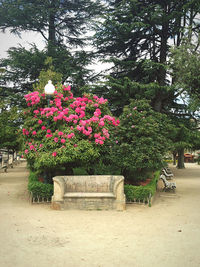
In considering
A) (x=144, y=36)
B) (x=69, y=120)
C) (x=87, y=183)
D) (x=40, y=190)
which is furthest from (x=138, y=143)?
(x=144, y=36)

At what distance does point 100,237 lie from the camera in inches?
226

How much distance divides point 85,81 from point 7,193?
10980mm

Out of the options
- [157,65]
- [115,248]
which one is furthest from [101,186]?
[157,65]

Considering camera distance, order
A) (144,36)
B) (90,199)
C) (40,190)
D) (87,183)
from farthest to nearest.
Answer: (144,36) → (40,190) → (87,183) → (90,199)

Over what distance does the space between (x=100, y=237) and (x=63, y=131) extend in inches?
184

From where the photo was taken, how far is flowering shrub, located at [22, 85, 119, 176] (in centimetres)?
937

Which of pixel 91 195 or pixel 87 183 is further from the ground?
pixel 87 183

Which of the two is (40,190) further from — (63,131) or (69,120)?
(69,120)

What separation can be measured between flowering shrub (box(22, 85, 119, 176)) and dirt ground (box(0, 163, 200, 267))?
1757 millimetres

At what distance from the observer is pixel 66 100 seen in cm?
1079

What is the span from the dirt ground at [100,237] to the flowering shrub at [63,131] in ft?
5.76

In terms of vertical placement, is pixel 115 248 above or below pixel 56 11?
below

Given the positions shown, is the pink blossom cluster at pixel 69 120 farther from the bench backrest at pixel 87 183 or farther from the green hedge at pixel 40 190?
the green hedge at pixel 40 190

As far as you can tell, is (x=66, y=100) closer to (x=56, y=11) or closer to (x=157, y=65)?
(x=157, y=65)
